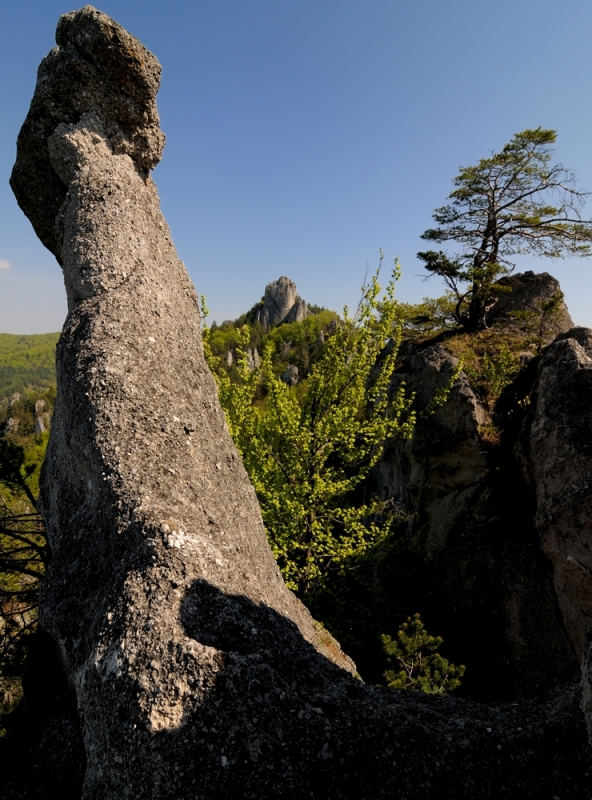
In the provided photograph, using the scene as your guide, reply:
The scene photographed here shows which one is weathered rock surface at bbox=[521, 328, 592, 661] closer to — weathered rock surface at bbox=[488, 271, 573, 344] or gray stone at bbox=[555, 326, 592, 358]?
gray stone at bbox=[555, 326, 592, 358]

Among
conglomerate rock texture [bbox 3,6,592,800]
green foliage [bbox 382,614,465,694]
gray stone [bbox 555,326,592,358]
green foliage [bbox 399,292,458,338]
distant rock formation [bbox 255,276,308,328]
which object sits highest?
distant rock formation [bbox 255,276,308,328]

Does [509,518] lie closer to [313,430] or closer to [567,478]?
[567,478]

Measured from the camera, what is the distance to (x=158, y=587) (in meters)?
3.44

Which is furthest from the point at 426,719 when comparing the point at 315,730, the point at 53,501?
the point at 53,501

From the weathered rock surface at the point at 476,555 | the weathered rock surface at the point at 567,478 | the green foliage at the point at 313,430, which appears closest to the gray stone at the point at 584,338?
the weathered rock surface at the point at 567,478

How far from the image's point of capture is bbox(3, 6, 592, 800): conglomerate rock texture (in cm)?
278

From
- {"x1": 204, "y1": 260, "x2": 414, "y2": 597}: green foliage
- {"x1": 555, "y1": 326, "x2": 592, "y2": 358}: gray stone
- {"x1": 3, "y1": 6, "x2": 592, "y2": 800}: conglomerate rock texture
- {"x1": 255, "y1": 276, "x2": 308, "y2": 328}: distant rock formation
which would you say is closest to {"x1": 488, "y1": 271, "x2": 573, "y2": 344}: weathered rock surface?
{"x1": 555, "y1": 326, "x2": 592, "y2": 358}: gray stone

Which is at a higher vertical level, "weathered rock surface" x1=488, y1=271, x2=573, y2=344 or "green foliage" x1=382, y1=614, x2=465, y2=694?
"weathered rock surface" x1=488, y1=271, x2=573, y2=344

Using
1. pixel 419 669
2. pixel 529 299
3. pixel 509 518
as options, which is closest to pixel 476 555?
pixel 509 518

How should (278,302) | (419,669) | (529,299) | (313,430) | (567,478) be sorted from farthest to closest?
(278,302) → (529,299) → (313,430) → (419,669) → (567,478)

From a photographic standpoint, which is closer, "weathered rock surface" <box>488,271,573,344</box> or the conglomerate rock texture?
the conglomerate rock texture

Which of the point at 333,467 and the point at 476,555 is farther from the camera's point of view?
the point at 333,467

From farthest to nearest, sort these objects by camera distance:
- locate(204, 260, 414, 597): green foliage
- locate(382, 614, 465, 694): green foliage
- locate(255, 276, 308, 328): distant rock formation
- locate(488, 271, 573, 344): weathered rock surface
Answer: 1. locate(255, 276, 308, 328): distant rock formation
2. locate(488, 271, 573, 344): weathered rock surface
3. locate(204, 260, 414, 597): green foliage
4. locate(382, 614, 465, 694): green foliage

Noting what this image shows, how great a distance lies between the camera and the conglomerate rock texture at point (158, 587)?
2.78 metres
